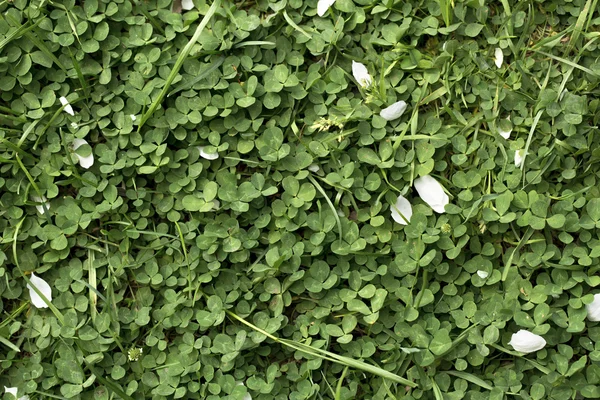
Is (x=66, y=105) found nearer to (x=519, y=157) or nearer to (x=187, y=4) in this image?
(x=187, y=4)

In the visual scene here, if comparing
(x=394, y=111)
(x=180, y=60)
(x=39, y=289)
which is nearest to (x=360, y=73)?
(x=394, y=111)

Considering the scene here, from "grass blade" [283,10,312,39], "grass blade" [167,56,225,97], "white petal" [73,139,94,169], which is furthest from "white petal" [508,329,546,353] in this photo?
"white petal" [73,139,94,169]

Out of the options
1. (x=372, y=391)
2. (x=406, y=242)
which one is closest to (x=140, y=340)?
(x=372, y=391)

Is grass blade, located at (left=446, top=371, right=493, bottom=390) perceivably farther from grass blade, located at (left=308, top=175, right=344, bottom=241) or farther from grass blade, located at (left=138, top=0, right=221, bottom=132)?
grass blade, located at (left=138, top=0, right=221, bottom=132)

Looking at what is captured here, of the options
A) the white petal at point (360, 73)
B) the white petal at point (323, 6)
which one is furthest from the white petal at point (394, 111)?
the white petal at point (323, 6)

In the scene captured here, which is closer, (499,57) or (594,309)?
(594,309)

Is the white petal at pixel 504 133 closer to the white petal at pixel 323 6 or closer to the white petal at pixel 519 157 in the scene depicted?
the white petal at pixel 519 157
